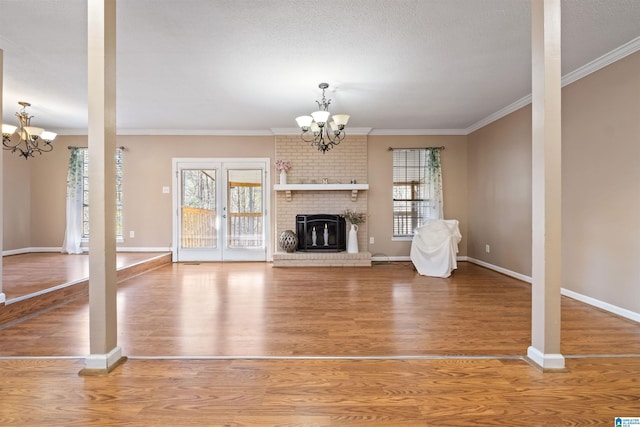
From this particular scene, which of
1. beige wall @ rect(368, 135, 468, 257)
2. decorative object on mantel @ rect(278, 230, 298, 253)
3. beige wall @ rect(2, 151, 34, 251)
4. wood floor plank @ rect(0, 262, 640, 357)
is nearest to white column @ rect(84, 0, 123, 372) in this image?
wood floor plank @ rect(0, 262, 640, 357)

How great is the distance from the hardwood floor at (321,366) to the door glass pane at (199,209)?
2773 mm

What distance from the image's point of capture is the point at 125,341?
2.42 m

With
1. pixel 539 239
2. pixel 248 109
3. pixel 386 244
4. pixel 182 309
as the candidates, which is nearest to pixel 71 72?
pixel 248 109

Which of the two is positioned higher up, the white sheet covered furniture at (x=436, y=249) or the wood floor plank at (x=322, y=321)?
the white sheet covered furniture at (x=436, y=249)

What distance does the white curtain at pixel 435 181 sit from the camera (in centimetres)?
625

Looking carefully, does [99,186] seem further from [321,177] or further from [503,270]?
[503,270]

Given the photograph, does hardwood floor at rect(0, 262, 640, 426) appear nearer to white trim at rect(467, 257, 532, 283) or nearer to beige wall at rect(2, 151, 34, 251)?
white trim at rect(467, 257, 532, 283)

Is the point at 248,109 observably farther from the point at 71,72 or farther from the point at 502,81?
the point at 502,81

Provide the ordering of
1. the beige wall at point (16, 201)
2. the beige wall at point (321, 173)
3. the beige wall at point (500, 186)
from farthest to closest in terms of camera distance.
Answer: the beige wall at point (321, 173) → the beige wall at point (16, 201) → the beige wall at point (500, 186)

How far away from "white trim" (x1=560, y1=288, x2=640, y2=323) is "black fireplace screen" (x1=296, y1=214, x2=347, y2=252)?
3.52 metres

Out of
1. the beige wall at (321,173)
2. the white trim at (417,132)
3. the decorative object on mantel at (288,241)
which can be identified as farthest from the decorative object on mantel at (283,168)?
the white trim at (417,132)

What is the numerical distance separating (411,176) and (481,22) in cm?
386

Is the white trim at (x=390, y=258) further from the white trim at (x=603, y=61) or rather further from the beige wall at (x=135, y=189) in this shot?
the white trim at (x=603, y=61)

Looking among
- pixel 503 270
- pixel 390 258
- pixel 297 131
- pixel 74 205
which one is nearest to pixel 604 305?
pixel 503 270
